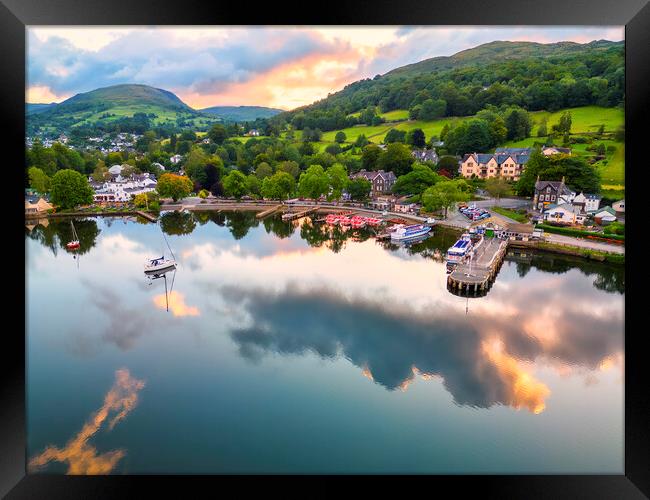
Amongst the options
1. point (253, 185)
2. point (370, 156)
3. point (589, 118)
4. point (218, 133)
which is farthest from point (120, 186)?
point (589, 118)

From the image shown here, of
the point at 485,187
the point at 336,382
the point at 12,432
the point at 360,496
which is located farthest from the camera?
the point at 485,187

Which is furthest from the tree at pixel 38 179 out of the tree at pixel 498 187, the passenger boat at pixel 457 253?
the tree at pixel 498 187

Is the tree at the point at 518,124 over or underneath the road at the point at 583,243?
over

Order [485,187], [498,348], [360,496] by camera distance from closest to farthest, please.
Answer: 1. [360,496]
2. [498,348]
3. [485,187]

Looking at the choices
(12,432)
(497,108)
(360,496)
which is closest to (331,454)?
(360,496)

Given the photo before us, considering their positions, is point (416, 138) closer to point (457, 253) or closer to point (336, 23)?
point (457, 253)

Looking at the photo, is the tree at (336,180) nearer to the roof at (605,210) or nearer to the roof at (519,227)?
the roof at (519,227)

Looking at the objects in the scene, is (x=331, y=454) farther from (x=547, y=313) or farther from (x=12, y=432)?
(x=547, y=313)
